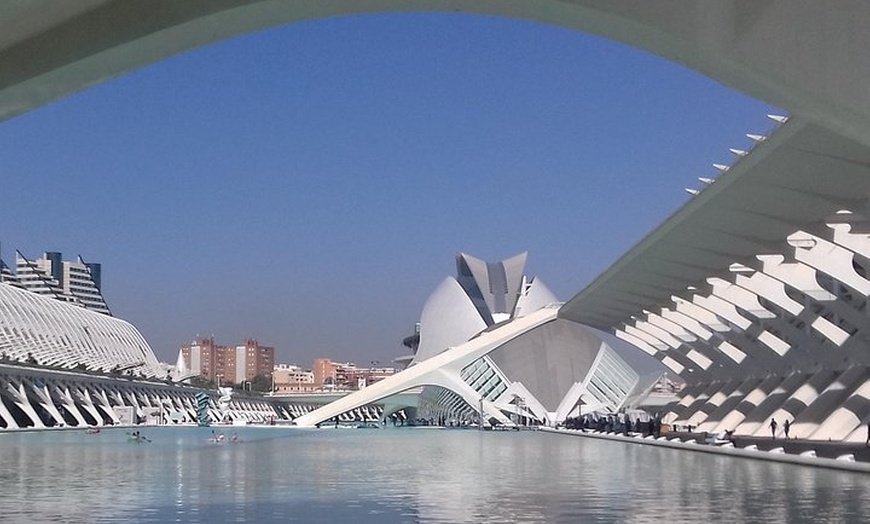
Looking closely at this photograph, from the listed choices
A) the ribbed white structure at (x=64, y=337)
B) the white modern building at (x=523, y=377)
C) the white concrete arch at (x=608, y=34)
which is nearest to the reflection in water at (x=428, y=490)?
the white concrete arch at (x=608, y=34)

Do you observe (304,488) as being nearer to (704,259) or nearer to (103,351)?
(704,259)

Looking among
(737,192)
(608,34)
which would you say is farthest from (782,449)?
(608,34)

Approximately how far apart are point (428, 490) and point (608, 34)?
29.9ft

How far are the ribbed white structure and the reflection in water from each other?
162 feet

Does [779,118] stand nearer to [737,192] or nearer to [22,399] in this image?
[737,192]

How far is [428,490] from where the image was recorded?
14.6m

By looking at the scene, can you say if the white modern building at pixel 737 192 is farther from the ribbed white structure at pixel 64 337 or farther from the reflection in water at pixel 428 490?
the ribbed white structure at pixel 64 337

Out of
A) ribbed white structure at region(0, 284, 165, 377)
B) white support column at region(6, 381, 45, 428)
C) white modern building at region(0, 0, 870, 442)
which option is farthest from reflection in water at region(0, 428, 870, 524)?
ribbed white structure at region(0, 284, 165, 377)

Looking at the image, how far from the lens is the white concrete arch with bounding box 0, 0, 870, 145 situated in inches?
230

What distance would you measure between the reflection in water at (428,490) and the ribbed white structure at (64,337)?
49.5 m

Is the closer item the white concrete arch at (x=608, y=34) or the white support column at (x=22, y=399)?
the white concrete arch at (x=608, y=34)

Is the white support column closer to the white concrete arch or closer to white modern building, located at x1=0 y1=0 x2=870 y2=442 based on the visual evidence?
white modern building, located at x1=0 y1=0 x2=870 y2=442

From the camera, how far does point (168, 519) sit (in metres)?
10.9

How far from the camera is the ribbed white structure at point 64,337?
232 feet
